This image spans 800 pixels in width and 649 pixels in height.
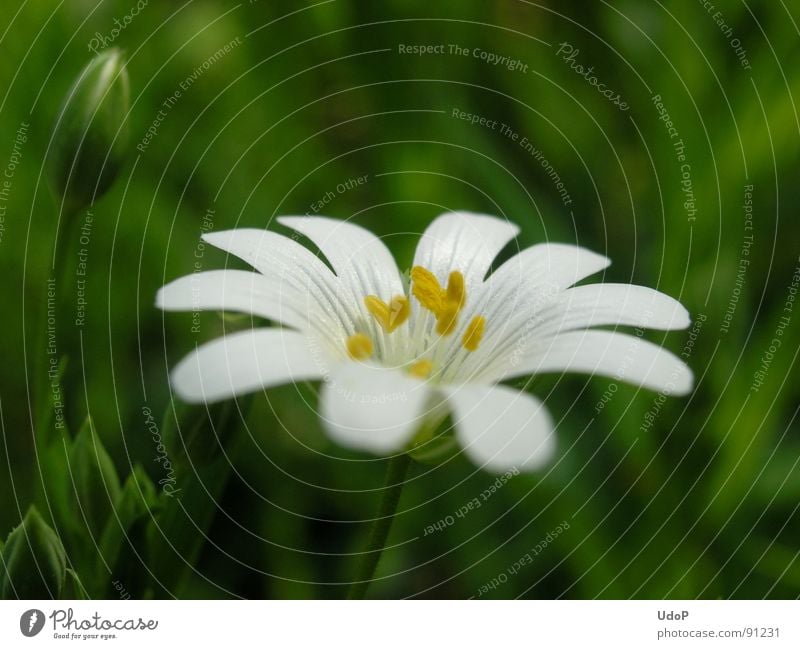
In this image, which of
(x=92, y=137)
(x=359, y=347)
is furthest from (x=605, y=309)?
(x=92, y=137)

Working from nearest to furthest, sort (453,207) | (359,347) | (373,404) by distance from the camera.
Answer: (373,404) < (359,347) < (453,207)

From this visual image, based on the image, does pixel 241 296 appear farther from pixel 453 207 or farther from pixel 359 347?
pixel 453 207

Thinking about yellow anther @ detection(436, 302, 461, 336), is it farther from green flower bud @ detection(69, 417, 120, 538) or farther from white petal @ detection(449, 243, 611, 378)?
green flower bud @ detection(69, 417, 120, 538)

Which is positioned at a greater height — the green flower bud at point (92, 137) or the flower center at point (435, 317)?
the green flower bud at point (92, 137)

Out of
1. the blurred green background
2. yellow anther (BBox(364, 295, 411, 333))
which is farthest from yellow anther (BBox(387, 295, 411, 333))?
the blurred green background

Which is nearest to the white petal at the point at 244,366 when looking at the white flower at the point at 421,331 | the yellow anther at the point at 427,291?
the white flower at the point at 421,331

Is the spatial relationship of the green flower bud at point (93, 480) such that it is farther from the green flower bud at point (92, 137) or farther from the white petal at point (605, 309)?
the white petal at point (605, 309)

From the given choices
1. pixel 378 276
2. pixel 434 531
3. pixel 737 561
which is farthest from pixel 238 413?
pixel 737 561

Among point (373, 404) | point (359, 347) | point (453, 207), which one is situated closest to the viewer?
point (373, 404)
